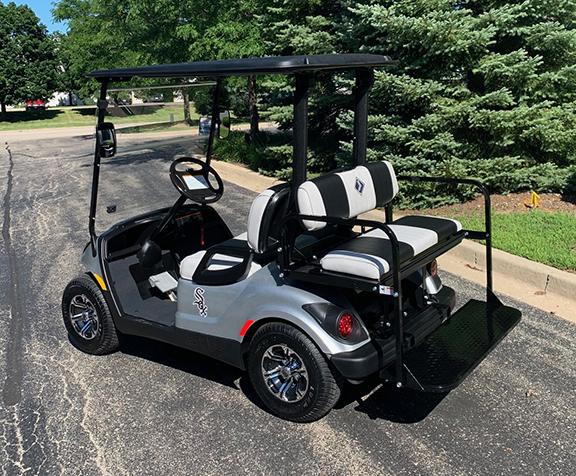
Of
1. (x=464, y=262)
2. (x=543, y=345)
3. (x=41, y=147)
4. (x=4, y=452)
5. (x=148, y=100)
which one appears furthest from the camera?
(x=41, y=147)

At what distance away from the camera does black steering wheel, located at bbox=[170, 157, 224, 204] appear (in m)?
4.12

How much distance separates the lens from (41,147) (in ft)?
62.7

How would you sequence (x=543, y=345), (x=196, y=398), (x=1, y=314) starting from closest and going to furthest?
(x=196, y=398), (x=543, y=345), (x=1, y=314)

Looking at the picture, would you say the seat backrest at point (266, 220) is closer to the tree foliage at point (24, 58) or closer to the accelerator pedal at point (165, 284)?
the accelerator pedal at point (165, 284)

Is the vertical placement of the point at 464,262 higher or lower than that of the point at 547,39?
lower

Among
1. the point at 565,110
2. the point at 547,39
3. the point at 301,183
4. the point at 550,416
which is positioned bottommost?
the point at 550,416

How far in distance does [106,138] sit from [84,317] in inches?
58.7

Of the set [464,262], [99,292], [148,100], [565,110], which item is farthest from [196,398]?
[565,110]

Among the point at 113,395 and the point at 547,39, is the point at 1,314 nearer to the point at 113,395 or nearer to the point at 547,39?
the point at 113,395

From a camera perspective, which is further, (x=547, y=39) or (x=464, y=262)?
(x=547, y=39)

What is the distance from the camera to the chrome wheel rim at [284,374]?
3305mm

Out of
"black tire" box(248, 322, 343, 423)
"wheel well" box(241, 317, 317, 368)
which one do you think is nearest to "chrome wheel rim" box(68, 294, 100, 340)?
"wheel well" box(241, 317, 317, 368)

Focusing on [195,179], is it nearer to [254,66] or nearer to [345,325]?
[254,66]

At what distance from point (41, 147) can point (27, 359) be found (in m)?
16.6
